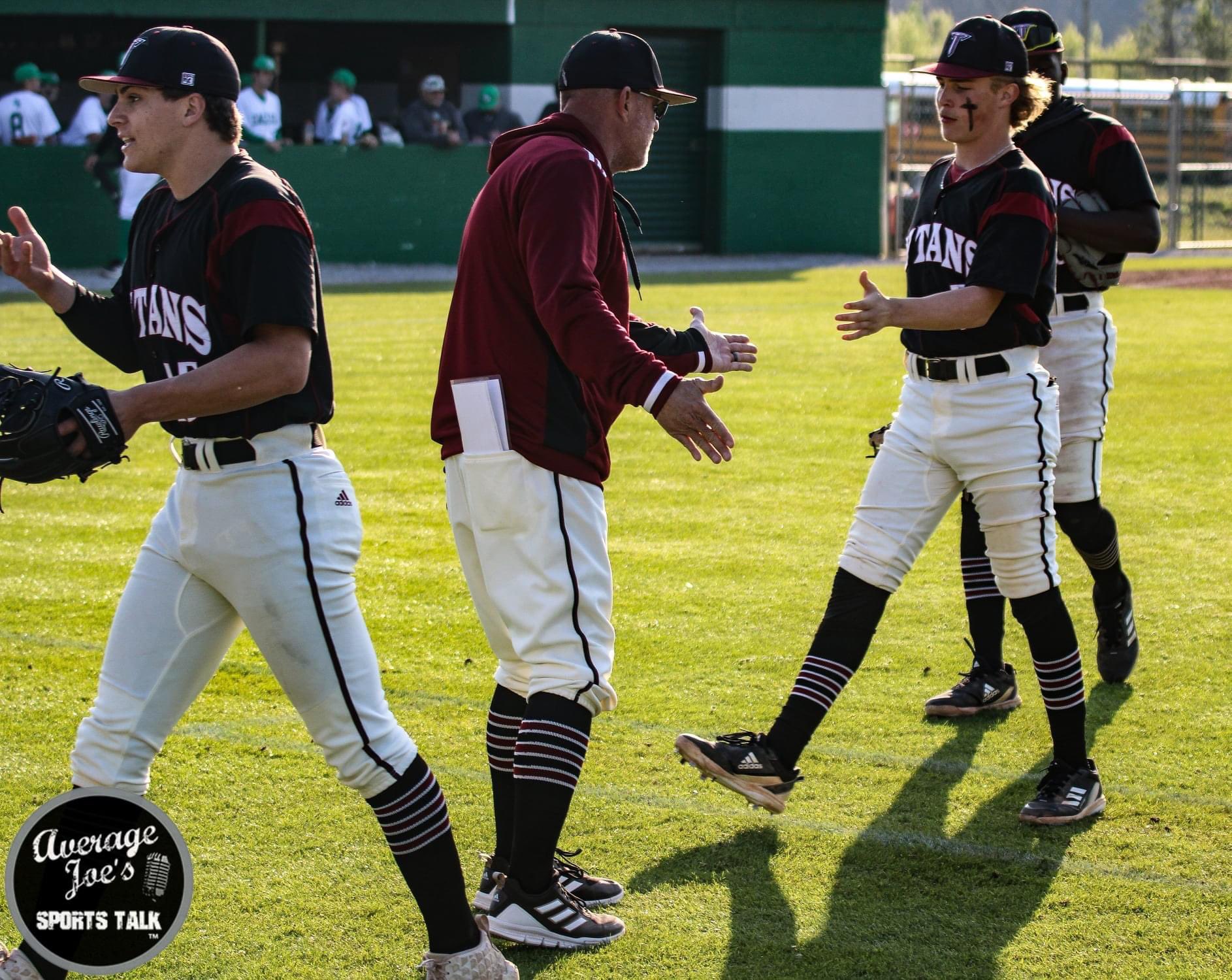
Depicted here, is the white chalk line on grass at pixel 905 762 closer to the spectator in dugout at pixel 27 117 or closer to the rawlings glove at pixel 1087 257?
the rawlings glove at pixel 1087 257

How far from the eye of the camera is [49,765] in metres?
4.73

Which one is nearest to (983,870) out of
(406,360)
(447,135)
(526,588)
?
(526,588)

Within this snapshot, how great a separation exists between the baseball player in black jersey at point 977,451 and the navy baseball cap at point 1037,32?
85 centimetres

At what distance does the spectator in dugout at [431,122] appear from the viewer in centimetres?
2422

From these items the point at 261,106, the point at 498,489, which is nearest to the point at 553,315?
the point at 498,489

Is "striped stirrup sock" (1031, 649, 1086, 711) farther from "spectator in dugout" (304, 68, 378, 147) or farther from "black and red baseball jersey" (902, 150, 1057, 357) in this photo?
"spectator in dugout" (304, 68, 378, 147)

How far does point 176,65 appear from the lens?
133 inches

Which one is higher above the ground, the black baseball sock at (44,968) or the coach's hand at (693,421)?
the coach's hand at (693,421)

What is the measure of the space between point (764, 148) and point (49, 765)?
24297mm

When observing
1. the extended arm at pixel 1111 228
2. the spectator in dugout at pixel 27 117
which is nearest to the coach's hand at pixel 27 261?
the extended arm at pixel 1111 228

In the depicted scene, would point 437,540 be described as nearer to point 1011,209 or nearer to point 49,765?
point 49,765

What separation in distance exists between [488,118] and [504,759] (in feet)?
72.5

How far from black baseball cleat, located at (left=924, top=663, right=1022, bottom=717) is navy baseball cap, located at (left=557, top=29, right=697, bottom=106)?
98.6 inches

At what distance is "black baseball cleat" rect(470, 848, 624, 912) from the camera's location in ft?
12.7
